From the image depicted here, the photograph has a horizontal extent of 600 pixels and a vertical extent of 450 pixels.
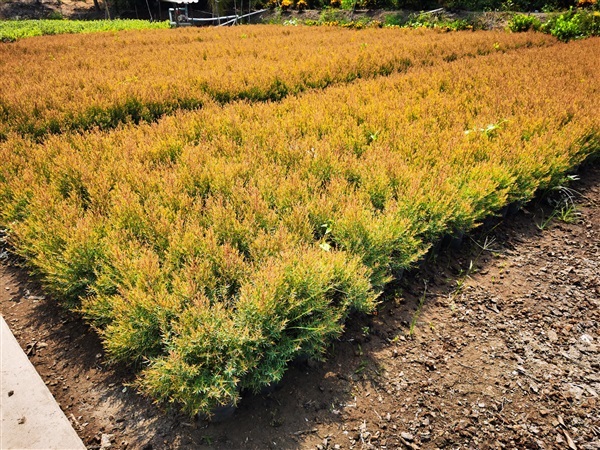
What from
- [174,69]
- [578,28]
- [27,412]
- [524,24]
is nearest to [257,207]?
[27,412]

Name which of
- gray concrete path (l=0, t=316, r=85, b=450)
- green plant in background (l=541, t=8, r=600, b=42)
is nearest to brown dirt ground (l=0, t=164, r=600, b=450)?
gray concrete path (l=0, t=316, r=85, b=450)

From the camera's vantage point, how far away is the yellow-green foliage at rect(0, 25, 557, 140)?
6.30 metres

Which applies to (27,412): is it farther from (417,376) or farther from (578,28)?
(578,28)

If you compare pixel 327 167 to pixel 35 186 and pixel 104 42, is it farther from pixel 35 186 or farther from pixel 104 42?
pixel 104 42

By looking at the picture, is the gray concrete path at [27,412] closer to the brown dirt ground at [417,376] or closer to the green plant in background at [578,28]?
the brown dirt ground at [417,376]

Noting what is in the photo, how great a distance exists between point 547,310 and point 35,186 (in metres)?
5.02

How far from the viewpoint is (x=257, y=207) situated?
11.7 ft

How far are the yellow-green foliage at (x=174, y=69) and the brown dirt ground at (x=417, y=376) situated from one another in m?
3.54

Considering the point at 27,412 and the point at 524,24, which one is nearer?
the point at 27,412

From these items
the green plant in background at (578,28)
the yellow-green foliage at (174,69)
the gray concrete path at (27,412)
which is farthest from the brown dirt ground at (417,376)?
Result: the green plant in background at (578,28)

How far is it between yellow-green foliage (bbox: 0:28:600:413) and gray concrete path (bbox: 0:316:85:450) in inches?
18.0

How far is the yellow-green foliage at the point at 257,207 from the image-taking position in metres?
2.48

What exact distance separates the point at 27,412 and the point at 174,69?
26.8 ft

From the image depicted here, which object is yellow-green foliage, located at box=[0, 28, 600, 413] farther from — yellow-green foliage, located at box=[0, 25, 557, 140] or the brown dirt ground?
yellow-green foliage, located at box=[0, 25, 557, 140]
